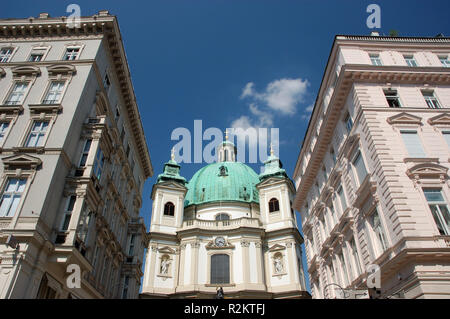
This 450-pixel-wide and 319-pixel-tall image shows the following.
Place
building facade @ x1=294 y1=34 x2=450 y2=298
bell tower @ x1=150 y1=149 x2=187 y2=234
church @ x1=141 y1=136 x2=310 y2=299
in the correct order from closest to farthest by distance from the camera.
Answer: building facade @ x1=294 y1=34 x2=450 y2=298 → church @ x1=141 y1=136 x2=310 y2=299 → bell tower @ x1=150 y1=149 x2=187 y2=234

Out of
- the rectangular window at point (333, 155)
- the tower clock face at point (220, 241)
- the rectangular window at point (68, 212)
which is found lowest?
the rectangular window at point (68, 212)

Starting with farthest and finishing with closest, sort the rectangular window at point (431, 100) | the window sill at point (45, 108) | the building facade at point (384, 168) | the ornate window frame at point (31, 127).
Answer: the rectangular window at point (431, 100) < the window sill at point (45, 108) < the ornate window frame at point (31, 127) < the building facade at point (384, 168)

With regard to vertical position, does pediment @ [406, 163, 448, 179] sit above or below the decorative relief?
below

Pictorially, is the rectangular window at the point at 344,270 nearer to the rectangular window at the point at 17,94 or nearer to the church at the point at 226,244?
the church at the point at 226,244

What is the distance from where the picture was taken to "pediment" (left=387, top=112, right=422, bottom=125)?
19.9 m

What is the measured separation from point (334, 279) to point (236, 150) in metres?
Result: 56.1

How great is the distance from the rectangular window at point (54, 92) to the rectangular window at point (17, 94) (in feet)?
5.21

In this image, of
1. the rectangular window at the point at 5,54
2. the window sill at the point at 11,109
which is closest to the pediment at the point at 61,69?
the window sill at the point at 11,109

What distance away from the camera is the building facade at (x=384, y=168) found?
15500mm

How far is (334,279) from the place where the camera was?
24.5 meters

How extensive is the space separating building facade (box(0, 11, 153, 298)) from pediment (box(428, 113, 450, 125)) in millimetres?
20487

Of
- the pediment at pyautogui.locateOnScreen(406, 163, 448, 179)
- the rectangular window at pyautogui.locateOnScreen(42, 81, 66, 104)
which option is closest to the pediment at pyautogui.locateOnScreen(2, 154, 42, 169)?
the rectangular window at pyautogui.locateOnScreen(42, 81, 66, 104)

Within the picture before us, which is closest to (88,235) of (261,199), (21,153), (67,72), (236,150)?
(21,153)

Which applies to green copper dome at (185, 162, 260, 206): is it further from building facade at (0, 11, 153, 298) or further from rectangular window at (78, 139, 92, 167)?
rectangular window at (78, 139, 92, 167)
